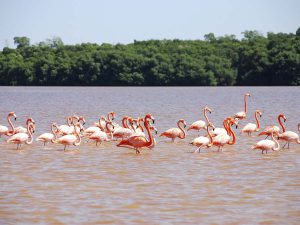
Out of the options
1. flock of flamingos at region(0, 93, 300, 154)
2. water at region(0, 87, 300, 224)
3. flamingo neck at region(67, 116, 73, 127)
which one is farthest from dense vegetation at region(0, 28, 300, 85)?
water at region(0, 87, 300, 224)

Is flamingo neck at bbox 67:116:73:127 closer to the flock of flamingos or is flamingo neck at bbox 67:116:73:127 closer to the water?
the flock of flamingos

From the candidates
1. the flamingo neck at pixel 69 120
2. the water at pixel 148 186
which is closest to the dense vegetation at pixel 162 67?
the flamingo neck at pixel 69 120

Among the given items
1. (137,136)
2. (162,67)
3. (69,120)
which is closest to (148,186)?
(137,136)

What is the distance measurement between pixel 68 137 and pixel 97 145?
1.56 meters

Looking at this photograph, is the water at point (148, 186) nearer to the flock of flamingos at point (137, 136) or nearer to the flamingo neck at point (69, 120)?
the flock of flamingos at point (137, 136)

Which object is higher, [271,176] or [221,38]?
[221,38]

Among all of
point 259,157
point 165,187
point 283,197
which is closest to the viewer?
point 283,197

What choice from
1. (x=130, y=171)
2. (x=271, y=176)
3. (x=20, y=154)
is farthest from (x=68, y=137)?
(x=271, y=176)

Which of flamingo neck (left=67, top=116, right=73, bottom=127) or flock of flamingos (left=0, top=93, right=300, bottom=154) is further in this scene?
flamingo neck (left=67, top=116, right=73, bottom=127)

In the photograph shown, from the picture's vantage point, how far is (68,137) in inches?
690

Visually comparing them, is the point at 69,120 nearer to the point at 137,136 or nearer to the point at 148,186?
the point at 137,136

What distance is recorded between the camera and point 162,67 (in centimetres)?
9644

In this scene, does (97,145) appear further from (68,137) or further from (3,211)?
(3,211)

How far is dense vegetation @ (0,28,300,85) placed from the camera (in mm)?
91812
